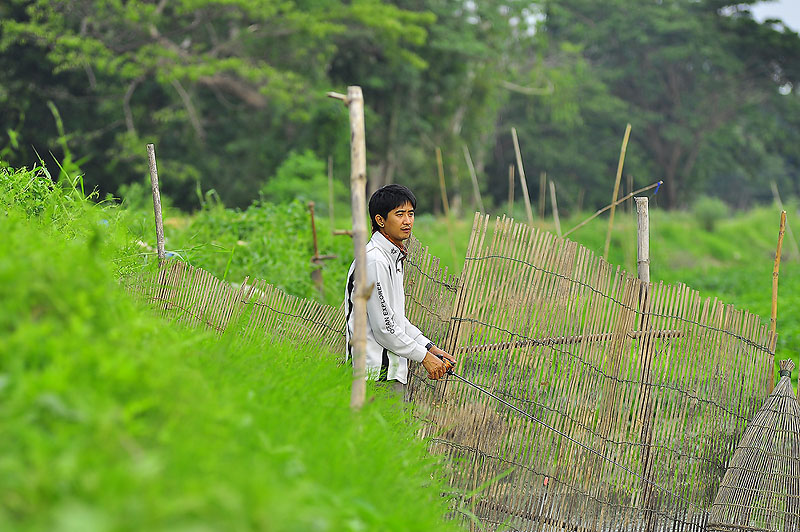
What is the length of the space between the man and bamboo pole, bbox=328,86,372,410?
1.86 ft

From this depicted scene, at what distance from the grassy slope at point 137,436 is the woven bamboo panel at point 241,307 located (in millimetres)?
1398

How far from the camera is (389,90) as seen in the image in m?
18.4

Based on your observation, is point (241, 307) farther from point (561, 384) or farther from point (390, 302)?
point (561, 384)

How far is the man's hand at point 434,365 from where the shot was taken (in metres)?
3.35

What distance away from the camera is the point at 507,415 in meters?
3.62

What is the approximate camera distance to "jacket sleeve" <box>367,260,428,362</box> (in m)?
3.26

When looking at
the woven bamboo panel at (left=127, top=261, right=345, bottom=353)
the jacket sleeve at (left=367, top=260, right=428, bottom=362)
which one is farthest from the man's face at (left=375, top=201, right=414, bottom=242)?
the woven bamboo panel at (left=127, top=261, right=345, bottom=353)

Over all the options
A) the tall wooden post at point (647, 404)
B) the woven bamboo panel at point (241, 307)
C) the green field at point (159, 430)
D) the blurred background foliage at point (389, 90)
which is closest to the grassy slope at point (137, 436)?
the green field at point (159, 430)

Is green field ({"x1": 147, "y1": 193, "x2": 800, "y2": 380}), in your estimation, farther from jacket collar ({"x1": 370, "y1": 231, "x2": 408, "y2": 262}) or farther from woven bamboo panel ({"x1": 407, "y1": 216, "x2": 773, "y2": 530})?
woven bamboo panel ({"x1": 407, "y1": 216, "x2": 773, "y2": 530})

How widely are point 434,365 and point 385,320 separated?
0.29 meters

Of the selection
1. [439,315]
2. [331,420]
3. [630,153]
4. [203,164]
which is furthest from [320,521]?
[630,153]

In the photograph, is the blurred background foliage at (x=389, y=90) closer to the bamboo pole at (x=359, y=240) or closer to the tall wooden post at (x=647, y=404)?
the bamboo pole at (x=359, y=240)

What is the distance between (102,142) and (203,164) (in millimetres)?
2131

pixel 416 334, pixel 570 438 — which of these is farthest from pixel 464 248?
pixel 416 334
